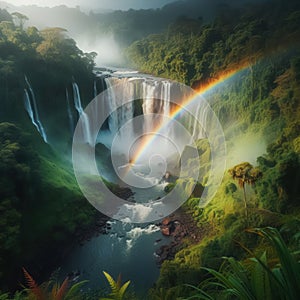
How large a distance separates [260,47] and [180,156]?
8.52 metres

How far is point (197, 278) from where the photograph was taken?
904 centimetres

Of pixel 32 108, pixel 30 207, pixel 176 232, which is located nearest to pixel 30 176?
pixel 30 207

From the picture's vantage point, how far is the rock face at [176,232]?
12.2 metres

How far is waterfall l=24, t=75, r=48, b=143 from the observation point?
1877cm

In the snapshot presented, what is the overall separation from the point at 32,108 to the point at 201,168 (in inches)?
434

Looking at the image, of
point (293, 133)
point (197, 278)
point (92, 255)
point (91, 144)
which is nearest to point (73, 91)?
point (91, 144)

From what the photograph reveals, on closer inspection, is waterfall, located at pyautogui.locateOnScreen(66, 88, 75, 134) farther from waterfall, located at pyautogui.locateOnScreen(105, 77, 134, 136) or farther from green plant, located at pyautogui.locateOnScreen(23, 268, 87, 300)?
green plant, located at pyautogui.locateOnScreen(23, 268, 87, 300)

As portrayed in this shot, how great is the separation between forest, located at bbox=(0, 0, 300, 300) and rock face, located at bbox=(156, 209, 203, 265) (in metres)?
0.24

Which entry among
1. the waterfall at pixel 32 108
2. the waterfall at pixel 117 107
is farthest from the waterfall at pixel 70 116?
the waterfall at pixel 117 107

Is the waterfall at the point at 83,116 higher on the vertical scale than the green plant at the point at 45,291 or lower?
higher

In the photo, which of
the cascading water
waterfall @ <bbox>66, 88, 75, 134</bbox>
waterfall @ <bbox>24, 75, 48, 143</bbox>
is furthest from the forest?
the cascading water

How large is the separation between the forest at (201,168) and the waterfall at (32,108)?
1.68 feet

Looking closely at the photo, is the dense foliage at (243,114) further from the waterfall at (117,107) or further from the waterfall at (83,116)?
the waterfall at (83,116)

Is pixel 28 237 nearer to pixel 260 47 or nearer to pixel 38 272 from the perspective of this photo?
pixel 38 272
